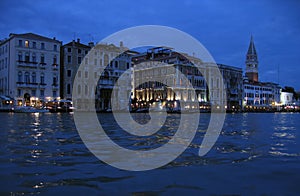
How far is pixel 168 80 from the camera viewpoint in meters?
63.8

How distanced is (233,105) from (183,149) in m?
79.9

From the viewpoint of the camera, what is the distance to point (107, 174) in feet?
14.7

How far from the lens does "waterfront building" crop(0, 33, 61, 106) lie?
1799 inches

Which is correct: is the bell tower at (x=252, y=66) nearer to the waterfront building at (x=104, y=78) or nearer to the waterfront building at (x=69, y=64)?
the waterfront building at (x=104, y=78)

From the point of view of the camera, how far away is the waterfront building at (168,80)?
207 ft

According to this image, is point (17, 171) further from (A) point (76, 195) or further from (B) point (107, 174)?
(A) point (76, 195)

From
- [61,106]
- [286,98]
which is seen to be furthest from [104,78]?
[286,98]

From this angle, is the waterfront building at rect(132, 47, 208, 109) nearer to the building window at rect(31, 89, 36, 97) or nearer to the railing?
the building window at rect(31, 89, 36, 97)

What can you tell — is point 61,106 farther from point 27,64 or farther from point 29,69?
point 27,64

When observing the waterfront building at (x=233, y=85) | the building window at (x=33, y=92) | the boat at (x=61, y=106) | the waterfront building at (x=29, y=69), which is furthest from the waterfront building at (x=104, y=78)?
the waterfront building at (x=233, y=85)

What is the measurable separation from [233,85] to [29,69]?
5423 cm

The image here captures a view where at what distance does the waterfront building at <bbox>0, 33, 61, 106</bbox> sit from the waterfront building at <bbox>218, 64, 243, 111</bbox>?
4291 centimetres

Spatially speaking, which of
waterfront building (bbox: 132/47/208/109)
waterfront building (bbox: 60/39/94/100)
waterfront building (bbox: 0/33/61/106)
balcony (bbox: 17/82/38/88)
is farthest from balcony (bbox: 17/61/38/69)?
waterfront building (bbox: 132/47/208/109)

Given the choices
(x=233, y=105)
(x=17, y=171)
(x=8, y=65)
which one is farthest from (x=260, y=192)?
(x=233, y=105)
